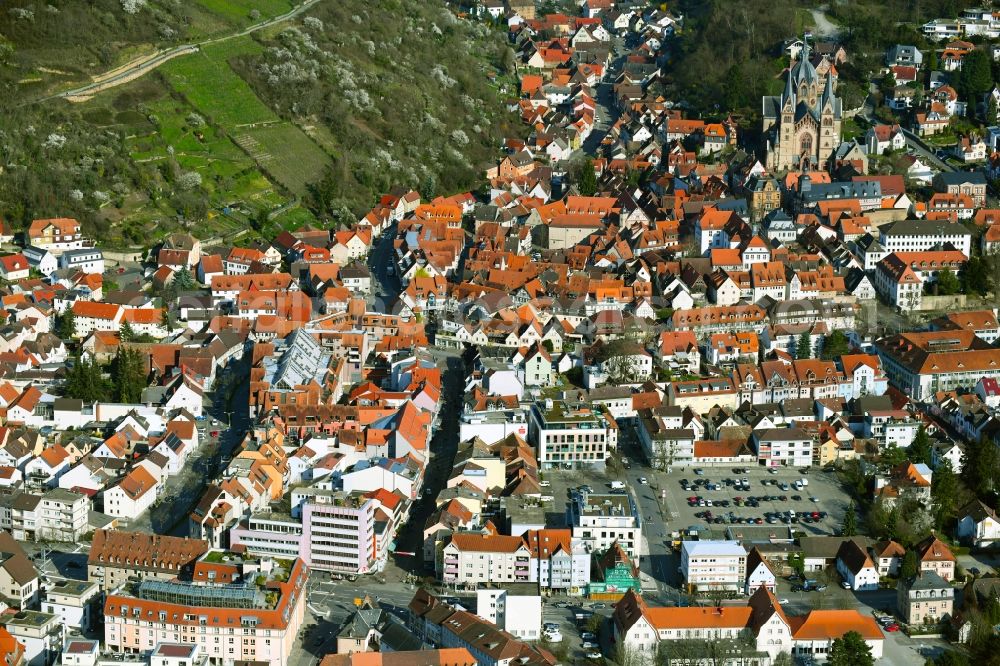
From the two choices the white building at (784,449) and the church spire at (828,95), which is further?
the church spire at (828,95)

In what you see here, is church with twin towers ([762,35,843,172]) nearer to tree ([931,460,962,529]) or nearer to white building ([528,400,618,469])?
white building ([528,400,618,469])

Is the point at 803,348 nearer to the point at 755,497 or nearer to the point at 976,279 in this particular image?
the point at 755,497

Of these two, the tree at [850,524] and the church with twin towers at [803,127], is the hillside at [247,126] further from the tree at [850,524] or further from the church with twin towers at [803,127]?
the tree at [850,524]

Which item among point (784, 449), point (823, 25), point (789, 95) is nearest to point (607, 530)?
point (784, 449)

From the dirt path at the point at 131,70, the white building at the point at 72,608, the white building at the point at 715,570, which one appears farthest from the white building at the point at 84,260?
the white building at the point at 715,570

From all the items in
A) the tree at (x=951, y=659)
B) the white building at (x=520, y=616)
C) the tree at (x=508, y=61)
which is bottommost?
the tree at (x=951, y=659)

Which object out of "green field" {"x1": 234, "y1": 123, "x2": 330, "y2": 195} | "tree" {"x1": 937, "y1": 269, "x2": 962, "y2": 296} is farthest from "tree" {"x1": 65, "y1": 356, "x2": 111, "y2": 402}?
"tree" {"x1": 937, "y1": 269, "x2": 962, "y2": 296}
